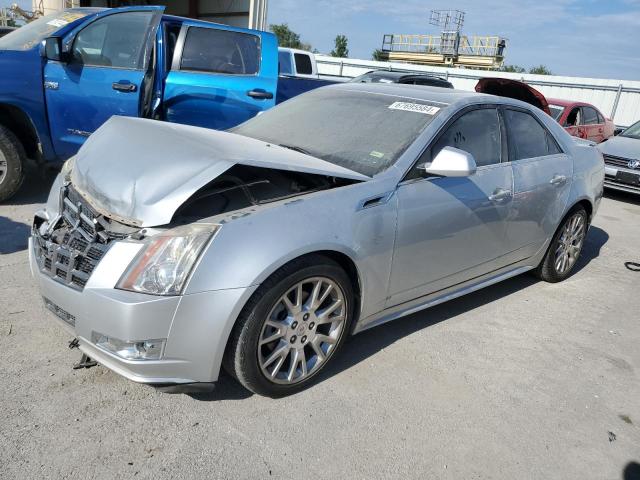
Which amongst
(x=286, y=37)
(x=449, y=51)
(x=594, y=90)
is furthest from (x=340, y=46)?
(x=594, y=90)

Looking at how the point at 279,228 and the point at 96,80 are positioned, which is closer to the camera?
the point at 279,228

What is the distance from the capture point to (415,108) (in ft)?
12.0

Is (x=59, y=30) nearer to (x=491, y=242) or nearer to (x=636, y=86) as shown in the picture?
(x=491, y=242)

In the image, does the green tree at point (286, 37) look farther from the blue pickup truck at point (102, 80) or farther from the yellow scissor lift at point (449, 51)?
the blue pickup truck at point (102, 80)

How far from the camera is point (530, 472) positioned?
8.57 feet

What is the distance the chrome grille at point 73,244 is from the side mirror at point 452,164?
185cm

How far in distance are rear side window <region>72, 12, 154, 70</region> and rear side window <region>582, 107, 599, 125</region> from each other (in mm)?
9829

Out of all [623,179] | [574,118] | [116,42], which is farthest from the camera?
[574,118]

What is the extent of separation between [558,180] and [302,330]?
2.76m

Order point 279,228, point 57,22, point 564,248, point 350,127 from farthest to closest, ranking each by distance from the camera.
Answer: point 57,22, point 564,248, point 350,127, point 279,228

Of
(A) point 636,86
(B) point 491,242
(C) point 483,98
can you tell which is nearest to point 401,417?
(B) point 491,242

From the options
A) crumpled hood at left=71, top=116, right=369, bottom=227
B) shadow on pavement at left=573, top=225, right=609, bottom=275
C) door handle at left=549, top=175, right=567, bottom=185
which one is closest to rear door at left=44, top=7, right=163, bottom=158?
crumpled hood at left=71, top=116, right=369, bottom=227

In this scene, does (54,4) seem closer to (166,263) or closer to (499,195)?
(499,195)

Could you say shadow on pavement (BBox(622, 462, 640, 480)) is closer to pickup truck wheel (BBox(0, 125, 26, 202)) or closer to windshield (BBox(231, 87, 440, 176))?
windshield (BBox(231, 87, 440, 176))
